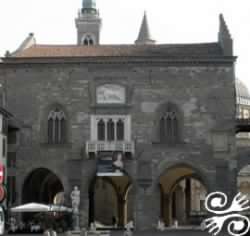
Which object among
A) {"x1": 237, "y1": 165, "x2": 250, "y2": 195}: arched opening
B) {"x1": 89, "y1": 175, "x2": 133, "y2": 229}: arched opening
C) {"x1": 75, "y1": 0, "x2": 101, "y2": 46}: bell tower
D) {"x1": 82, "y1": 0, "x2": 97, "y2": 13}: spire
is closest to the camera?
{"x1": 89, "y1": 175, "x2": 133, "y2": 229}: arched opening

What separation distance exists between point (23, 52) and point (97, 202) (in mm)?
19800

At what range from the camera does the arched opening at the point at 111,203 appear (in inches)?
2140

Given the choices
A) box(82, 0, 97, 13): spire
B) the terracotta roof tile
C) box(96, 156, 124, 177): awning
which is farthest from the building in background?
box(82, 0, 97, 13): spire

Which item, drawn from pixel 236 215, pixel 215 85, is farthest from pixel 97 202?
pixel 236 215

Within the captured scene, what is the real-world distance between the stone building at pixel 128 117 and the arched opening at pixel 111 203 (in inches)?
293

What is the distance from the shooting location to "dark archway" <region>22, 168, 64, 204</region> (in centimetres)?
4681

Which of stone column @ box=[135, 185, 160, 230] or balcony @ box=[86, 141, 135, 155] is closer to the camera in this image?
stone column @ box=[135, 185, 160, 230]

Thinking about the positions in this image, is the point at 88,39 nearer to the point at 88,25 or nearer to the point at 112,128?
the point at 88,25

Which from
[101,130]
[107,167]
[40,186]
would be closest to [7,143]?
[40,186]

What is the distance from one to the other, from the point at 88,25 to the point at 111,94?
41814 mm

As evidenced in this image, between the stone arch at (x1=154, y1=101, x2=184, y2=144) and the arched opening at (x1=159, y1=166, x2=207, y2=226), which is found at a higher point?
the stone arch at (x1=154, y1=101, x2=184, y2=144)

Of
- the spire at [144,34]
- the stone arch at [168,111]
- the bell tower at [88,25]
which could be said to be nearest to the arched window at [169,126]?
the stone arch at [168,111]

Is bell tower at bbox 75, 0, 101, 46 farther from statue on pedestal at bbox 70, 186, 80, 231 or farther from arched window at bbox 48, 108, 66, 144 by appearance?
statue on pedestal at bbox 70, 186, 80, 231

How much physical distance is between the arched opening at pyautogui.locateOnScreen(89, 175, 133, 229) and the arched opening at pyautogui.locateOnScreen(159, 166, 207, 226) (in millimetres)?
3502
